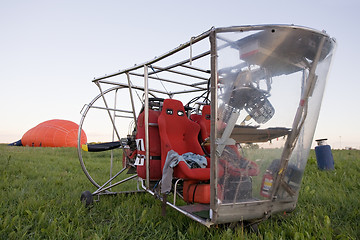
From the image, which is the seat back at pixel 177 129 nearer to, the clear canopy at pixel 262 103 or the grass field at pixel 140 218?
the grass field at pixel 140 218

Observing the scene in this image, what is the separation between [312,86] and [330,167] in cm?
542

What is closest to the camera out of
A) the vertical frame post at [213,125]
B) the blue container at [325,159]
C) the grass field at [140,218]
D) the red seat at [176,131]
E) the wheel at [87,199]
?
the vertical frame post at [213,125]

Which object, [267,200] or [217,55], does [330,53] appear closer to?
[217,55]

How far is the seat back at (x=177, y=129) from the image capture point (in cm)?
435

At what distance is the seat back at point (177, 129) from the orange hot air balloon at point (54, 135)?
57.1 feet

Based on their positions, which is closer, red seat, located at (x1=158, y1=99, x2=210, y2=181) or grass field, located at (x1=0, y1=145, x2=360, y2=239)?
grass field, located at (x1=0, y1=145, x2=360, y2=239)

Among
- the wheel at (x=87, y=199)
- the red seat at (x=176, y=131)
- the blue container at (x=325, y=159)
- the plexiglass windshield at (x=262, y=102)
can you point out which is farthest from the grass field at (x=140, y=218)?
the blue container at (x=325, y=159)

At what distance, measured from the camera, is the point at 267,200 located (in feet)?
10.5

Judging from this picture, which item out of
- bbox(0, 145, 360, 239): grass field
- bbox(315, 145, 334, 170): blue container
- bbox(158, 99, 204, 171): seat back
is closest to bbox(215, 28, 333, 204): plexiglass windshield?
bbox(0, 145, 360, 239): grass field

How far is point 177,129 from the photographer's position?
454 cm

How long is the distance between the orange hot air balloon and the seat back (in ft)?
57.1

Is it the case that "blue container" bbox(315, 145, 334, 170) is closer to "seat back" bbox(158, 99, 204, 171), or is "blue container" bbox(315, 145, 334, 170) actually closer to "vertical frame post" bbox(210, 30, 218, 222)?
"seat back" bbox(158, 99, 204, 171)

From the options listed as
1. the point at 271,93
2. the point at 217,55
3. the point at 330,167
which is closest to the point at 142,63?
the point at 217,55

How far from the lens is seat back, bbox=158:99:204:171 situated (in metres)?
4.35
